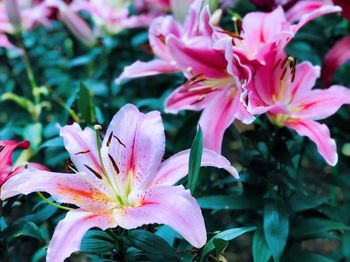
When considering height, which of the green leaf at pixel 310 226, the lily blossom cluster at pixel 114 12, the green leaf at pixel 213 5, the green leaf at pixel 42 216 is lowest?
the green leaf at pixel 310 226

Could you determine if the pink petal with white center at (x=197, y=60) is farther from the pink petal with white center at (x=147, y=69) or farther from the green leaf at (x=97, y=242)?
the green leaf at (x=97, y=242)

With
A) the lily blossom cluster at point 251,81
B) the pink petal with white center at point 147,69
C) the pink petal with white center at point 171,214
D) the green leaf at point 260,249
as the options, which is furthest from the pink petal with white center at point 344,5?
the pink petal with white center at point 171,214

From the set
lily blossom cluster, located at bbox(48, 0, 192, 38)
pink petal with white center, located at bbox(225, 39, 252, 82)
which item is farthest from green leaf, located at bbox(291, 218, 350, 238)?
lily blossom cluster, located at bbox(48, 0, 192, 38)

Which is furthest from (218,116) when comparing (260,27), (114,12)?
(114,12)

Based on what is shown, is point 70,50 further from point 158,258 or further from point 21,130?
point 158,258

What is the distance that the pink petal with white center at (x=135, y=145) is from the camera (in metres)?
0.71

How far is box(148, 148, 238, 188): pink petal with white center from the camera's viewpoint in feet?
2.21

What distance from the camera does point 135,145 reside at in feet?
2.38

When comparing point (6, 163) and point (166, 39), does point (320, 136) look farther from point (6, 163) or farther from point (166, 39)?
point (6, 163)

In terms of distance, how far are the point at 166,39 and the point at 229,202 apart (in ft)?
0.92

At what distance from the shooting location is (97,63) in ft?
5.09

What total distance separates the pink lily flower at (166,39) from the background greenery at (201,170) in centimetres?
10

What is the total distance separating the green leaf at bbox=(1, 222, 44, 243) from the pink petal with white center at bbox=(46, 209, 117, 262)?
0.53 feet

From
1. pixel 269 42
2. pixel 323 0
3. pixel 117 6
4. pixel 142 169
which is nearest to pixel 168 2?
pixel 117 6
